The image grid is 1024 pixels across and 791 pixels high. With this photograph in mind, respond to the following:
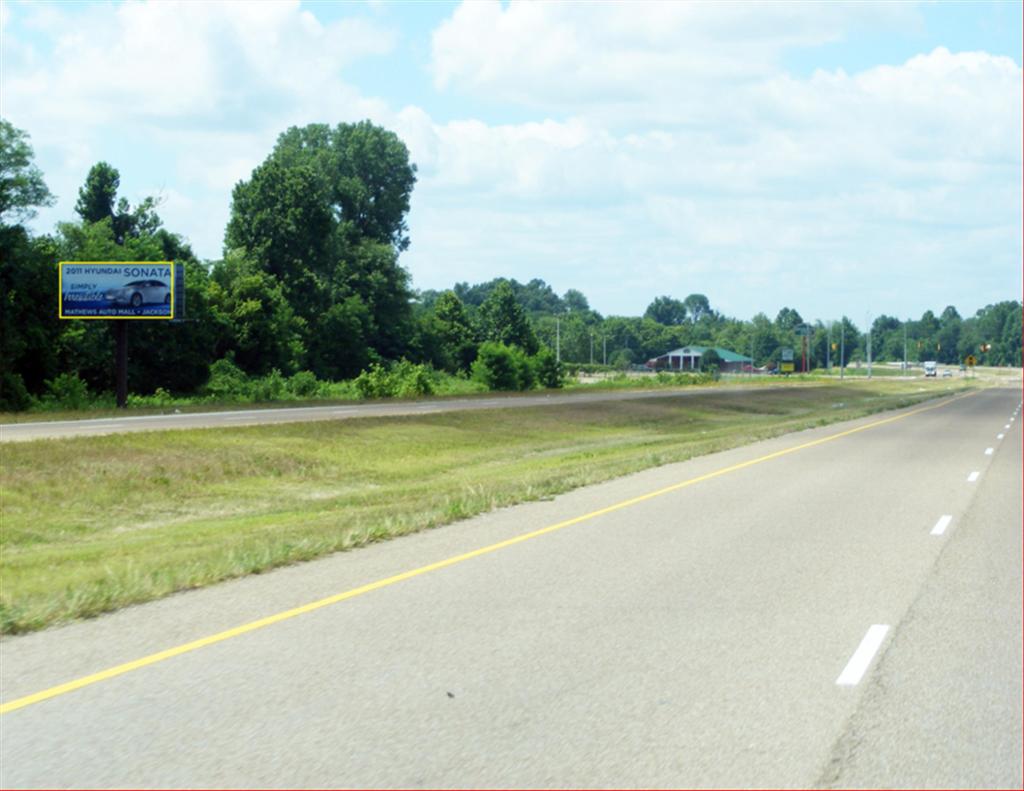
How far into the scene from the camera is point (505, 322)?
460 ft

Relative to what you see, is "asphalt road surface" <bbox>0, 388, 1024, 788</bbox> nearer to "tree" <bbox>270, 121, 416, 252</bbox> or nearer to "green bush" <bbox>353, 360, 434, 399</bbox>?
"green bush" <bbox>353, 360, 434, 399</bbox>

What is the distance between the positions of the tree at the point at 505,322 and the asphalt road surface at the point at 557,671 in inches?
4885

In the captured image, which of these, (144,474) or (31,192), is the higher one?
(31,192)

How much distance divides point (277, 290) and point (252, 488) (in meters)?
61.2

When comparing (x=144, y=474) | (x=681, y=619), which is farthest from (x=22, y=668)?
(x=144, y=474)

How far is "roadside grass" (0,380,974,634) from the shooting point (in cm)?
1305

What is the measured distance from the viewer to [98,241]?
69.6 meters

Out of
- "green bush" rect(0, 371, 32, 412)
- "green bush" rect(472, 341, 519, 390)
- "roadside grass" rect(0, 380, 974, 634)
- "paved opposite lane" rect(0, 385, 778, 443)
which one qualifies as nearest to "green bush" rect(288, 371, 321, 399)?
"paved opposite lane" rect(0, 385, 778, 443)

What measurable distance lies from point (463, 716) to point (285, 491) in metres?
21.9

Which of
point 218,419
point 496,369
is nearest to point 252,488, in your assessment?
point 218,419

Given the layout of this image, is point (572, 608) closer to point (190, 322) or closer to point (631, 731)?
point (631, 731)

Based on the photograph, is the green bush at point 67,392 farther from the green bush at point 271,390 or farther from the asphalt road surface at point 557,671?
the asphalt road surface at point 557,671

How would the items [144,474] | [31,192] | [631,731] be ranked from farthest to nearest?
1. [31,192]
2. [144,474]
3. [631,731]

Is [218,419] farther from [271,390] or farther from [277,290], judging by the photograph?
[277,290]
